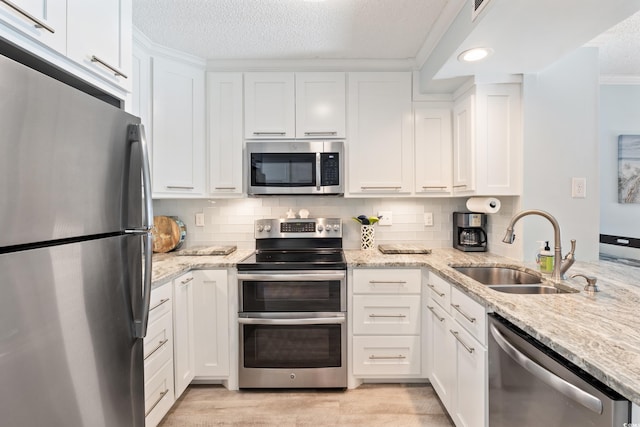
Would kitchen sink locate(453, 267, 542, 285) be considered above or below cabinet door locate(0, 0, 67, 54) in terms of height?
below

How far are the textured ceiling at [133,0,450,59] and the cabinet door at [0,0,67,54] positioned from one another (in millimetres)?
1008

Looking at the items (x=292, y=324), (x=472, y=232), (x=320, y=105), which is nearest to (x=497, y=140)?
(x=472, y=232)

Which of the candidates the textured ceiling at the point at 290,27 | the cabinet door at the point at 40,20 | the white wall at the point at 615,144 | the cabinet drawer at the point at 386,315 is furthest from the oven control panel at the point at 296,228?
the white wall at the point at 615,144

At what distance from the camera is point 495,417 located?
1262 millimetres

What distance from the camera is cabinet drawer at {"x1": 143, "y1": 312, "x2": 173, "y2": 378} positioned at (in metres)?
1.57

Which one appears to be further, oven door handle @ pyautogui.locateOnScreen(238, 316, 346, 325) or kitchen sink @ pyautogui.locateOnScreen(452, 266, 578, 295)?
oven door handle @ pyautogui.locateOnScreen(238, 316, 346, 325)

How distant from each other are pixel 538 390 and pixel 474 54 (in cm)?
169

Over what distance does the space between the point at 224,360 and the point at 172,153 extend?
151cm

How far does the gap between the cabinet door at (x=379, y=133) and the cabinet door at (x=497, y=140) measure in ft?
1.71

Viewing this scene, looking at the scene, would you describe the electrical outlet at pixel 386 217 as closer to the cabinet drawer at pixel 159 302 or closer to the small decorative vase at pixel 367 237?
the small decorative vase at pixel 367 237

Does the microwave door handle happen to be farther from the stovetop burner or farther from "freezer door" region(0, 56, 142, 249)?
"freezer door" region(0, 56, 142, 249)

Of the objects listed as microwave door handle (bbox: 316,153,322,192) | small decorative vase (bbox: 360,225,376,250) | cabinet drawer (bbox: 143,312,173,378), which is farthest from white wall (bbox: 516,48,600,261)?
cabinet drawer (bbox: 143,312,173,378)

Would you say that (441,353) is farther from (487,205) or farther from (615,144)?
(615,144)

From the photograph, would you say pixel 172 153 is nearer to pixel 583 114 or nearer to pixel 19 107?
pixel 19 107
